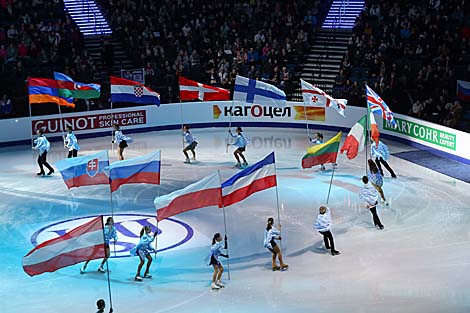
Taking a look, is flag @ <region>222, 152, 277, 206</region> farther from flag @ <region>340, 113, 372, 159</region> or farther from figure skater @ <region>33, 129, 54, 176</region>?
figure skater @ <region>33, 129, 54, 176</region>

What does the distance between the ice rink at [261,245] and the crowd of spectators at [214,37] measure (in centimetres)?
899

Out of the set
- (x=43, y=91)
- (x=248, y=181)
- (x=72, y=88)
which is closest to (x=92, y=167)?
(x=248, y=181)

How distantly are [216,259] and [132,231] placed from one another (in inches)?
205

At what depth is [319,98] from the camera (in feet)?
122

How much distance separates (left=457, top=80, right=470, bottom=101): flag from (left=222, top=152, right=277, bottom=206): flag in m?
16.8

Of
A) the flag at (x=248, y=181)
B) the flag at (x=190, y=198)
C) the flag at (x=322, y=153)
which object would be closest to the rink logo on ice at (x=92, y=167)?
the flag at (x=190, y=198)

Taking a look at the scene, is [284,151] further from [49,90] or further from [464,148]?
[49,90]

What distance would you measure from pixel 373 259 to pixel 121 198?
9.81 metres

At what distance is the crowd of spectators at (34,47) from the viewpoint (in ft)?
129

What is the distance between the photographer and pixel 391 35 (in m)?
41.8

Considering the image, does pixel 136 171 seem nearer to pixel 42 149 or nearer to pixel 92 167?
pixel 92 167

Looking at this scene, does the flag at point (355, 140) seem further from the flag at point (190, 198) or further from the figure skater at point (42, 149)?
the figure skater at point (42, 149)

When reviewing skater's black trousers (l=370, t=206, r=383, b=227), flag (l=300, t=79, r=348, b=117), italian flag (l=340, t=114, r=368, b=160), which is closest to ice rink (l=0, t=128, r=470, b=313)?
skater's black trousers (l=370, t=206, r=383, b=227)

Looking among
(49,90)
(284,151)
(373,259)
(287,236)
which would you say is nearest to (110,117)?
(49,90)
